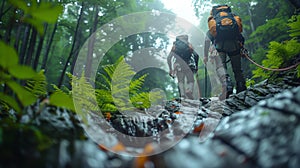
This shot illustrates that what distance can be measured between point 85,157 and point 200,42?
22.4 metres

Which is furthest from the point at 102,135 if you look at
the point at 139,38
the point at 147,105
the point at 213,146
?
the point at 139,38

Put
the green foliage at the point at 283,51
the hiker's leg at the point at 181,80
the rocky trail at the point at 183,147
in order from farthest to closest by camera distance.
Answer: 1. the hiker's leg at the point at 181,80
2. the green foliage at the point at 283,51
3. the rocky trail at the point at 183,147

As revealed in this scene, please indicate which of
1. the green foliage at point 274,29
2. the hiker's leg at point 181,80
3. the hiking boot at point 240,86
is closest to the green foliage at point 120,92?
the hiking boot at point 240,86

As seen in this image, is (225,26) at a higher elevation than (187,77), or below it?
higher

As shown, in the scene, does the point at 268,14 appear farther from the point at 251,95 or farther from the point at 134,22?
the point at 251,95

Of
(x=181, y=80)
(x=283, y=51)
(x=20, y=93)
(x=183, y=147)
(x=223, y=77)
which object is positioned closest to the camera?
(x=183, y=147)

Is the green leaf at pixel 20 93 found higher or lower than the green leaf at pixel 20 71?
lower

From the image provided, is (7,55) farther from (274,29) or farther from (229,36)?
(274,29)

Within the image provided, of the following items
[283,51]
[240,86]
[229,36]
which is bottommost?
[240,86]

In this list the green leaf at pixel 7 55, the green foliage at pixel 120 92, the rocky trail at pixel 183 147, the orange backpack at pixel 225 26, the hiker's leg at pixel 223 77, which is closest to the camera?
the rocky trail at pixel 183 147

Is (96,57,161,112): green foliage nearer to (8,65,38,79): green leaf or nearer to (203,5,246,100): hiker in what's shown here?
(8,65,38,79): green leaf

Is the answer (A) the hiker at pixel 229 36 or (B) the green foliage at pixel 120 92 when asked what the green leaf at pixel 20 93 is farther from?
(A) the hiker at pixel 229 36

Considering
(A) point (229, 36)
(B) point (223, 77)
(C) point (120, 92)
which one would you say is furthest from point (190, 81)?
(C) point (120, 92)

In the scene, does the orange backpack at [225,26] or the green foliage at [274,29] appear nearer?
the orange backpack at [225,26]
